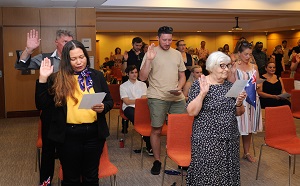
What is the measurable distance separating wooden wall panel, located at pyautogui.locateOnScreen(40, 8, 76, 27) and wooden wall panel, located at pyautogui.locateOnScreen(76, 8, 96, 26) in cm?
12

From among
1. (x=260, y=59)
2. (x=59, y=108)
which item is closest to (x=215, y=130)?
(x=59, y=108)

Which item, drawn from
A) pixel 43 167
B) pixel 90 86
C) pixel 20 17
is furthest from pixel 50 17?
pixel 90 86

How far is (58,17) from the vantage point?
9.26 metres

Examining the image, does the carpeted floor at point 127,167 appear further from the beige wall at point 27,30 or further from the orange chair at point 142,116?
the beige wall at point 27,30

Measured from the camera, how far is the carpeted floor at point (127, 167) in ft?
15.1

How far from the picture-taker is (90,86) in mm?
3049

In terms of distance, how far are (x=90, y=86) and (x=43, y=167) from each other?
147 cm

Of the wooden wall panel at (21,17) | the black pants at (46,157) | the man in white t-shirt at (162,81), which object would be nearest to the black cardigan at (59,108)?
the black pants at (46,157)

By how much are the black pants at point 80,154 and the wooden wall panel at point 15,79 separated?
22.0 ft

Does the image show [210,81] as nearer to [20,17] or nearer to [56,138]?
[56,138]

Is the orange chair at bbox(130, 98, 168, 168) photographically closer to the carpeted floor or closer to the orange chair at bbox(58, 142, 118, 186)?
the carpeted floor

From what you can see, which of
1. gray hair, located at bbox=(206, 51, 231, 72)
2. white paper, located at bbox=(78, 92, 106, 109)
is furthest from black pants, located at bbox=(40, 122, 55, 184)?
gray hair, located at bbox=(206, 51, 231, 72)

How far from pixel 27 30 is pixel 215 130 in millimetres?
7289

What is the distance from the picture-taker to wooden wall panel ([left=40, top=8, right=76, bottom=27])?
9188 mm
